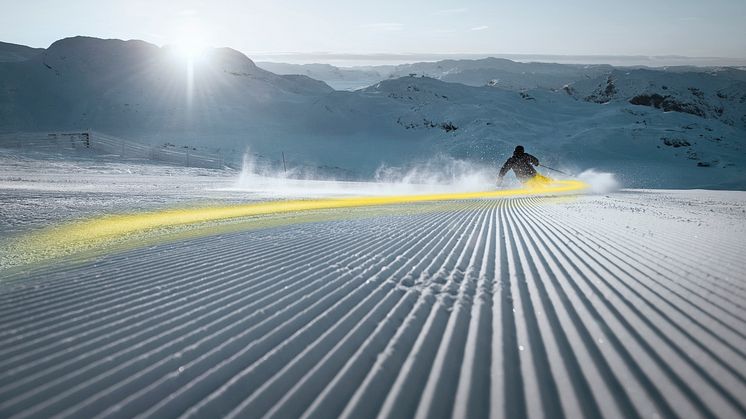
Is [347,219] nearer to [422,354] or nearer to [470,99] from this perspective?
[422,354]

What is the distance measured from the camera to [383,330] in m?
3.36

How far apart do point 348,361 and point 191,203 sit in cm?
1046

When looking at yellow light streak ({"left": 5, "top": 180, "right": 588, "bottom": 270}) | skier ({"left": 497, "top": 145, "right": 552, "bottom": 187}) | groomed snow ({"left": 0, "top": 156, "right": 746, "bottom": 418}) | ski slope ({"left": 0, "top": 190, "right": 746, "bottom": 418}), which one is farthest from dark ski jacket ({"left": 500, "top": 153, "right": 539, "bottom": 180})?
ski slope ({"left": 0, "top": 190, "right": 746, "bottom": 418})

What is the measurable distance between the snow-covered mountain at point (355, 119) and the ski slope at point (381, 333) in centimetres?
2797

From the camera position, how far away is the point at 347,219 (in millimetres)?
9742

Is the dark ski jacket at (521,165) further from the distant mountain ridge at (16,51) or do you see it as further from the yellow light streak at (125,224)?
the distant mountain ridge at (16,51)

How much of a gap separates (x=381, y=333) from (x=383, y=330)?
7cm

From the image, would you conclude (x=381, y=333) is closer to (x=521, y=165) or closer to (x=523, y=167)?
(x=521, y=165)

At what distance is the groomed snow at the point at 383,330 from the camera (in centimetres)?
243

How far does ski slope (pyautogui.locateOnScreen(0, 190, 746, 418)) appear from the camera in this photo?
2.43 metres

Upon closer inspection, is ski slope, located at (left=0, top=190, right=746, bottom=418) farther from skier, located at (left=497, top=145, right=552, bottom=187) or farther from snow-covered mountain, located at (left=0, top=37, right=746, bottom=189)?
snow-covered mountain, located at (left=0, top=37, right=746, bottom=189)

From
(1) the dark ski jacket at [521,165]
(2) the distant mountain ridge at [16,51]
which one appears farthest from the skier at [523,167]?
(2) the distant mountain ridge at [16,51]

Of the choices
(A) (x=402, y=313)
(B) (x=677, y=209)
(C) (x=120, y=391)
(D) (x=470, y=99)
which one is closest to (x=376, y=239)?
(A) (x=402, y=313)

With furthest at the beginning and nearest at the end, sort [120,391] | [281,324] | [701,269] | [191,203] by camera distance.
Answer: [191,203] → [701,269] → [281,324] → [120,391]
